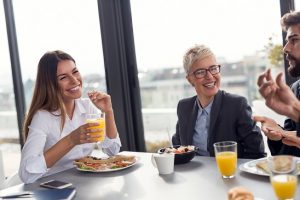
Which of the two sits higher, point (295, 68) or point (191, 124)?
point (295, 68)

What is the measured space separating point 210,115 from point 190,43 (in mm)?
1115

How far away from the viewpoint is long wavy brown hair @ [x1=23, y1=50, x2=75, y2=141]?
2162 mm

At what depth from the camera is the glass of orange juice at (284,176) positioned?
1190 millimetres

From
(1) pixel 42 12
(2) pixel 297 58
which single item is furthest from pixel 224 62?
(1) pixel 42 12

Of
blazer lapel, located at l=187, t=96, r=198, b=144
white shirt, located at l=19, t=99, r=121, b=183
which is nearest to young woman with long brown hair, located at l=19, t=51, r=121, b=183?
white shirt, located at l=19, t=99, r=121, b=183

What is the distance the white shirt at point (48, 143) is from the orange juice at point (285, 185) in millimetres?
1057

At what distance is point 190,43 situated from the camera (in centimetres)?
310

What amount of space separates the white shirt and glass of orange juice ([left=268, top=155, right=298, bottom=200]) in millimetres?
1050

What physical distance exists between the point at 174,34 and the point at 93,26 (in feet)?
2.41

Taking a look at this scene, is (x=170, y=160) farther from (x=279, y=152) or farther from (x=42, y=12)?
(x=42, y=12)

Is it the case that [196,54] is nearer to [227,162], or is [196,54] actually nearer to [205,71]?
[205,71]

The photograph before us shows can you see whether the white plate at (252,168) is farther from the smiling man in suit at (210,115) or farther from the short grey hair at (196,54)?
the short grey hair at (196,54)

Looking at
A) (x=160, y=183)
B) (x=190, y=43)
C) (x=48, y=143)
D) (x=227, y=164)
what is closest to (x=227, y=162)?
(x=227, y=164)

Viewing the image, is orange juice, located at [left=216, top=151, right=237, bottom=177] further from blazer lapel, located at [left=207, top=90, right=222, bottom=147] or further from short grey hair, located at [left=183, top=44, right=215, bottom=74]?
short grey hair, located at [left=183, top=44, right=215, bottom=74]
